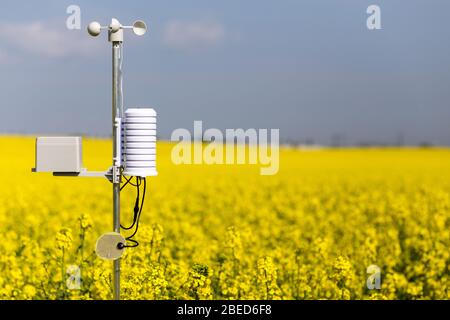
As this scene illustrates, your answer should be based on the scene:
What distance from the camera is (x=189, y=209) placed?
13680mm

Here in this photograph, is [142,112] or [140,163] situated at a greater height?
[142,112]

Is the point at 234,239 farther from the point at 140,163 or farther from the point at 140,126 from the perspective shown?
the point at 140,126

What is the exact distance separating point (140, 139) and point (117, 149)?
245 mm

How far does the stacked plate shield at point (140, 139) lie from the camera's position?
5.35 m

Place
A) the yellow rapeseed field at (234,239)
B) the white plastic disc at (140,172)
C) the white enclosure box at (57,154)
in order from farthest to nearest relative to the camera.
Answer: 1. the yellow rapeseed field at (234,239)
2. the white enclosure box at (57,154)
3. the white plastic disc at (140,172)

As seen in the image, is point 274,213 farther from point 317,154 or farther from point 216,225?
point 317,154

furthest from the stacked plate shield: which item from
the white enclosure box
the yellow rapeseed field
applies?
the yellow rapeseed field

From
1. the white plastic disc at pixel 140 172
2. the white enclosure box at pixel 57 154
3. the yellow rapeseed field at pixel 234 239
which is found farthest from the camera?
the yellow rapeseed field at pixel 234 239

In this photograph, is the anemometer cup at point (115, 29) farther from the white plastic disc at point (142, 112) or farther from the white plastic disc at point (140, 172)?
the white plastic disc at point (140, 172)

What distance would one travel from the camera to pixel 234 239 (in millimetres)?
7246

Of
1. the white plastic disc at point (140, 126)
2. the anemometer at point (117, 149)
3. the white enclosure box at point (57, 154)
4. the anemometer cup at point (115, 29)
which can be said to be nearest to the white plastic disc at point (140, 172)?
the anemometer at point (117, 149)

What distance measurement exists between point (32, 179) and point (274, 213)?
8601 millimetres

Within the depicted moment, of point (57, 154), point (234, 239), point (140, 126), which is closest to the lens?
point (140, 126)

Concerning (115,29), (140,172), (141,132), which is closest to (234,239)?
(140,172)
